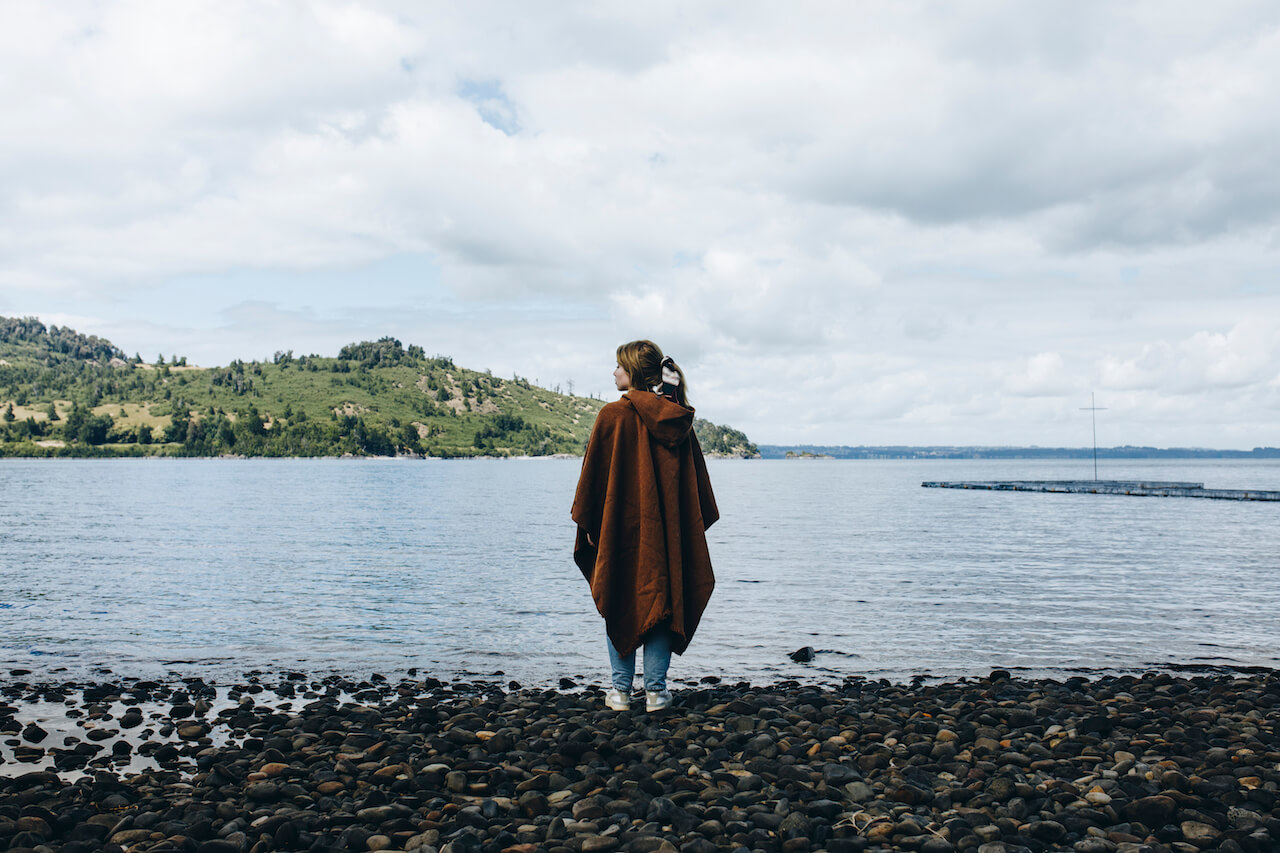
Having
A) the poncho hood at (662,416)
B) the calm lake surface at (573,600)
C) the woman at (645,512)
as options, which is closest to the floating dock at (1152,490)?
the calm lake surface at (573,600)

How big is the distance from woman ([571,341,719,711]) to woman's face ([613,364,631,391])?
1 centimetres

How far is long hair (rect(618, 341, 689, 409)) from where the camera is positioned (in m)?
9.60

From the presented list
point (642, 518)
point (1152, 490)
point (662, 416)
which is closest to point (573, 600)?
point (642, 518)

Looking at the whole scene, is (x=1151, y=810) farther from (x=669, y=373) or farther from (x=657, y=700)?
(x=669, y=373)

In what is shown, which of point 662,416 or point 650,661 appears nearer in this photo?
point 662,416

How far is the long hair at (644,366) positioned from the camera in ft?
31.5

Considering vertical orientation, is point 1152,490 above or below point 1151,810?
below

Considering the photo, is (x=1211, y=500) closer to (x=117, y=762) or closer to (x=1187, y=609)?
(x=1187, y=609)

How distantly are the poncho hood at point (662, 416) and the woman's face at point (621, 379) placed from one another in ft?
0.60

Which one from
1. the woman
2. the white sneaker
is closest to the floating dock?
the white sneaker

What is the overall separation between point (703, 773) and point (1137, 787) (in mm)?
3699

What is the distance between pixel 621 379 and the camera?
31.8 ft

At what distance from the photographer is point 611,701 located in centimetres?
1030

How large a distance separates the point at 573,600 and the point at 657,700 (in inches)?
506
